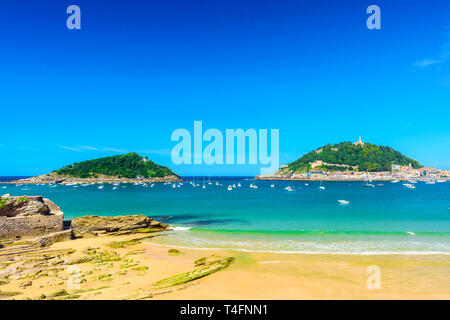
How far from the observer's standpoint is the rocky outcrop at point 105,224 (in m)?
18.0

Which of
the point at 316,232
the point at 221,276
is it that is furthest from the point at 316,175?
the point at 221,276

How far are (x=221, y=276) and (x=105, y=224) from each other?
12100mm

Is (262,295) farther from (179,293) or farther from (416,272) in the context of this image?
(416,272)

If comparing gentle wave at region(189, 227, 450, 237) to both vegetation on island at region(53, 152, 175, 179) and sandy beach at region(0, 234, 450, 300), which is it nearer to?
sandy beach at region(0, 234, 450, 300)

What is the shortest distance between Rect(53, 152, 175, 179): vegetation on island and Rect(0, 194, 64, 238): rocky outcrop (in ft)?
464

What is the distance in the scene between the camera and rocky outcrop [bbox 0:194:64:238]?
15.4 metres

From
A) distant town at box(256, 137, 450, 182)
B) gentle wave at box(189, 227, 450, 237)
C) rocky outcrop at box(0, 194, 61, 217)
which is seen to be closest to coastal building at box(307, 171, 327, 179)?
distant town at box(256, 137, 450, 182)

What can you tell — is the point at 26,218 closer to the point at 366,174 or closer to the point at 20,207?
the point at 20,207

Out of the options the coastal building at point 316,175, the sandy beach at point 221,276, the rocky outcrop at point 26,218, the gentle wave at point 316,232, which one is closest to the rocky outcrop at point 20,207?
the rocky outcrop at point 26,218

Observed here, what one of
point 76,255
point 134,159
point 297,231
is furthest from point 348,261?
point 134,159

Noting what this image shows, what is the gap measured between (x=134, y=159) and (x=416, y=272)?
17700 centimetres

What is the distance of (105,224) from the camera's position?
61.3ft

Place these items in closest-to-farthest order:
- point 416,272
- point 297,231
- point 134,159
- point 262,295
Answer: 1. point 262,295
2. point 416,272
3. point 297,231
4. point 134,159

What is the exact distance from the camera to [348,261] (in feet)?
41.1
